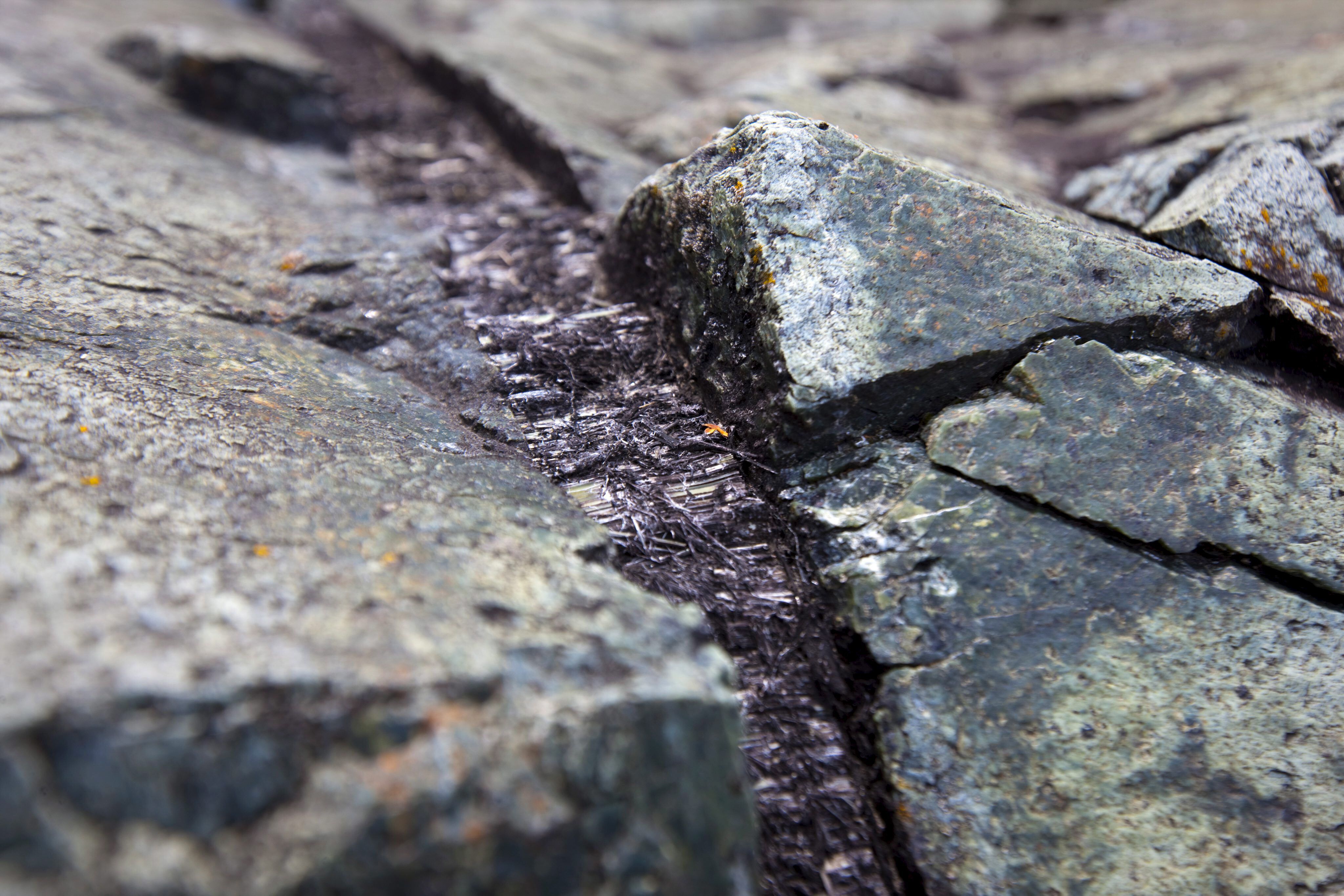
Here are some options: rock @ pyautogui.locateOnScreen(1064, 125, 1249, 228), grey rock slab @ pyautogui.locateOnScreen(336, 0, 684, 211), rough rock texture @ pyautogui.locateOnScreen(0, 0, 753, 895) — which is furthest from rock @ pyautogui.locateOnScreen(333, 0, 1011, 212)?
rough rock texture @ pyautogui.locateOnScreen(0, 0, 753, 895)

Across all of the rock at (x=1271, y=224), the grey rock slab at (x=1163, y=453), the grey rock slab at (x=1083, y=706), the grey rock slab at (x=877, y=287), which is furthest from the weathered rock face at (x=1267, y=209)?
the grey rock slab at (x=1083, y=706)

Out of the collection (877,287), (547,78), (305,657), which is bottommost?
(305,657)

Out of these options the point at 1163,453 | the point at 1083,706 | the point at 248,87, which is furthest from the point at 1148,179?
the point at 248,87

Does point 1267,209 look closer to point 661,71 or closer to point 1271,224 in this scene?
point 1271,224

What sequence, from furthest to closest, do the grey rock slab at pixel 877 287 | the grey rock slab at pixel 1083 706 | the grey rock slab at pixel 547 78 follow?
the grey rock slab at pixel 547 78
the grey rock slab at pixel 877 287
the grey rock slab at pixel 1083 706

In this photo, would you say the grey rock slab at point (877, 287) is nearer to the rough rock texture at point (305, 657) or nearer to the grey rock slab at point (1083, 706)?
the grey rock slab at point (1083, 706)

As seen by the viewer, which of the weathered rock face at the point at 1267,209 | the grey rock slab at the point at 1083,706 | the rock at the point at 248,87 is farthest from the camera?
the rock at the point at 248,87

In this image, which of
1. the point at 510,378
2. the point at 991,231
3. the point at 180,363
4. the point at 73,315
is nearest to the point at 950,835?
the point at 991,231
